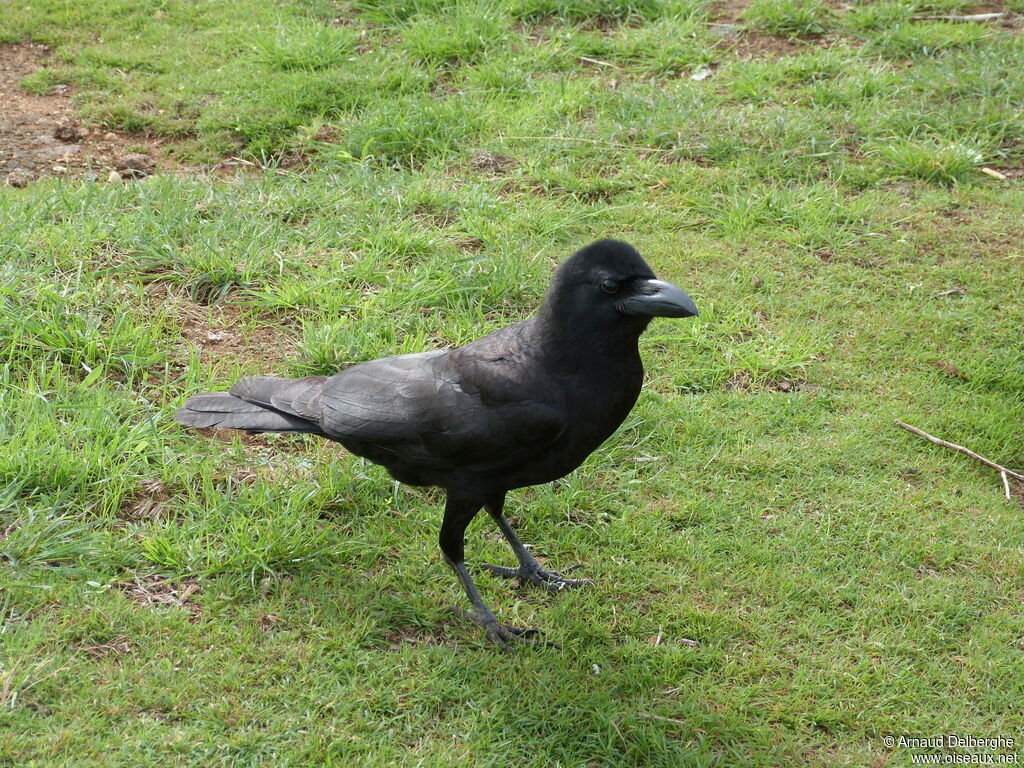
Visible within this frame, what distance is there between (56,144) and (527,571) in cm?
465

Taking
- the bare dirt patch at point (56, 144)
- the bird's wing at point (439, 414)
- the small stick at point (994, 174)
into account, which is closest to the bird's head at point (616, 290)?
the bird's wing at point (439, 414)

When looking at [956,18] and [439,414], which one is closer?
[439,414]

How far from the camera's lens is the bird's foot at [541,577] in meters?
3.93

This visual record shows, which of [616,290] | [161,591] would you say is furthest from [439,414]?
[161,591]

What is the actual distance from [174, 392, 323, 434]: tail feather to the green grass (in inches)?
10.0

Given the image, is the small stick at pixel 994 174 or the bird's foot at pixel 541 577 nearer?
the bird's foot at pixel 541 577

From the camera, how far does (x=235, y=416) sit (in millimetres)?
3924

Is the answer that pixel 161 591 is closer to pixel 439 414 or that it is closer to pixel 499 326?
pixel 439 414

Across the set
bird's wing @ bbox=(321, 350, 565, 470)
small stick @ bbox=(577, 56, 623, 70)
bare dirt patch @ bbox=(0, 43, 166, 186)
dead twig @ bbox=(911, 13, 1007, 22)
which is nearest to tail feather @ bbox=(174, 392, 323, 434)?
bird's wing @ bbox=(321, 350, 565, 470)

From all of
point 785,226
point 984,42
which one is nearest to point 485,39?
point 785,226

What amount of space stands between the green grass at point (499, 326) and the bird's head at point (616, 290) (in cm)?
112

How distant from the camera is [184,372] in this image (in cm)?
467

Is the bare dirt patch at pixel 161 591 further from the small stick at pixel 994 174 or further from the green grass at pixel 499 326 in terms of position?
the small stick at pixel 994 174

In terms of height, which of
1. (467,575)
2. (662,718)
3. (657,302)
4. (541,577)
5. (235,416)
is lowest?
(662,718)
